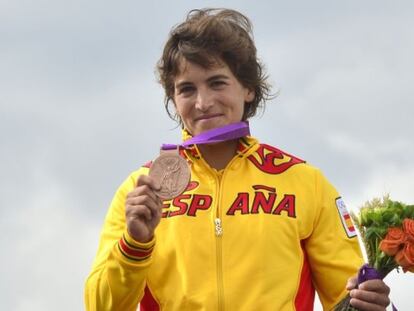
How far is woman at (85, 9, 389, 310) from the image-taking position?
247 inches

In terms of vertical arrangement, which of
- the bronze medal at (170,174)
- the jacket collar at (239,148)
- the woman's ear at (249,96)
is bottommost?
the bronze medal at (170,174)

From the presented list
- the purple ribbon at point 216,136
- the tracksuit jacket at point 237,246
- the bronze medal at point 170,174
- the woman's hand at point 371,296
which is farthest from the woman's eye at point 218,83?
the woman's hand at point 371,296

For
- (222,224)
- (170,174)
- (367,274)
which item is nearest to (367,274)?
(367,274)

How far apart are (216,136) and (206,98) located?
10.1 inches

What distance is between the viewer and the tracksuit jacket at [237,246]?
6.33m

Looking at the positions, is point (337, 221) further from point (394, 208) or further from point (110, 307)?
point (110, 307)

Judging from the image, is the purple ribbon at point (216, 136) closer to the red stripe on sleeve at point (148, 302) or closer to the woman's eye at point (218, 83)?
the woman's eye at point (218, 83)

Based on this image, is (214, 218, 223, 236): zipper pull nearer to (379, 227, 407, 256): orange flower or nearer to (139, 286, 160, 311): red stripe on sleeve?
(139, 286, 160, 311): red stripe on sleeve

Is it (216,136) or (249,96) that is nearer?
(216,136)

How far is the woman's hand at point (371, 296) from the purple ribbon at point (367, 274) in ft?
0.12

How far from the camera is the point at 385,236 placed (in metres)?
6.20

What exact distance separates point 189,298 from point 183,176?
746 millimetres

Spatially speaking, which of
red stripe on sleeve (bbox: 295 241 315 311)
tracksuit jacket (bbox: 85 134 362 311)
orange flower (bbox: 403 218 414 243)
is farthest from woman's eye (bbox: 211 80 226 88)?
orange flower (bbox: 403 218 414 243)

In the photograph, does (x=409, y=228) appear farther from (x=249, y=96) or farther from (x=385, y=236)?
(x=249, y=96)
